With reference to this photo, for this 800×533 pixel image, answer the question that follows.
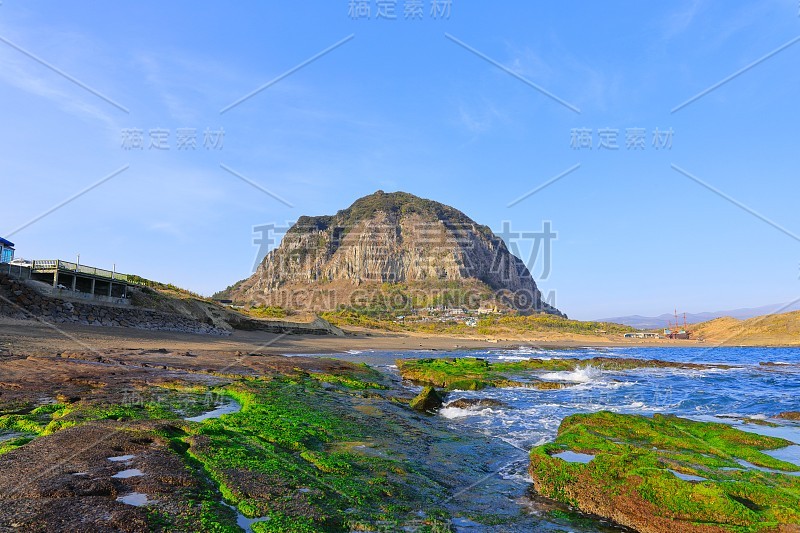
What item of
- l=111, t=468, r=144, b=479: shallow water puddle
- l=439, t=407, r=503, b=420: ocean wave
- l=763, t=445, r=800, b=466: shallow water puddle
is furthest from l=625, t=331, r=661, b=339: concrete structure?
l=111, t=468, r=144, b=479: shallow water puddle

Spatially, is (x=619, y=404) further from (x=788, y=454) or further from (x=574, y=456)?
(x=574, y=456)

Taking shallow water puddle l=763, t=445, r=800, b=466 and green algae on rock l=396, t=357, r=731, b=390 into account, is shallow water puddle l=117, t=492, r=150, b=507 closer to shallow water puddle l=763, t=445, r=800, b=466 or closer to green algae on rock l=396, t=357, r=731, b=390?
shallow water puddle l=763, t=445, r=800, b=466

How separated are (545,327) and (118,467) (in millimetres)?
128721

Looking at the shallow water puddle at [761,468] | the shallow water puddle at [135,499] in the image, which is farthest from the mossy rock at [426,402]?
the shallow water puddle at [135,499]

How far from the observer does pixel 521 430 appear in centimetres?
1389

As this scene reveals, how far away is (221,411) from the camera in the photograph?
12.7 meters

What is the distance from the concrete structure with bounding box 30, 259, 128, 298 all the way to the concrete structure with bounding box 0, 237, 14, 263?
4080mm

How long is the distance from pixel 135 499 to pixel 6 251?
149ft

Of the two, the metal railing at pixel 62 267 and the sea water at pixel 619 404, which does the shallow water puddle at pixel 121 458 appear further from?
the metal railing at pixel 62 267

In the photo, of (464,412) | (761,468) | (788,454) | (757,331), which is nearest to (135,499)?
(761,468)

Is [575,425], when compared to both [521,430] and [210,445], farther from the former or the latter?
[210,445]

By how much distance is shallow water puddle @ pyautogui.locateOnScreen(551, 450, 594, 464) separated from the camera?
9.74 meters

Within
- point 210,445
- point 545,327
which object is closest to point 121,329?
point 210,445

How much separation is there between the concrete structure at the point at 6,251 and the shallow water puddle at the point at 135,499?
143ft
